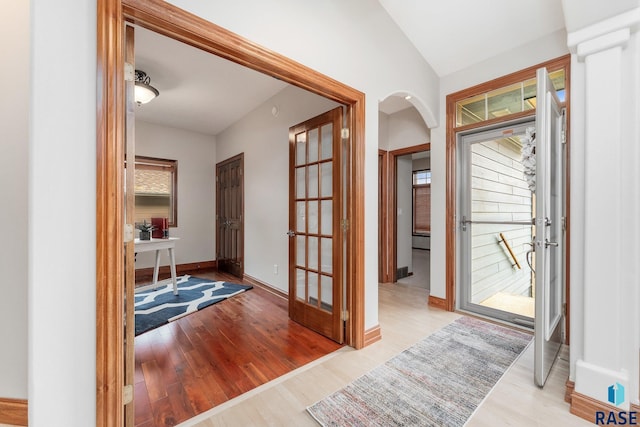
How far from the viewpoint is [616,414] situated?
1404mm

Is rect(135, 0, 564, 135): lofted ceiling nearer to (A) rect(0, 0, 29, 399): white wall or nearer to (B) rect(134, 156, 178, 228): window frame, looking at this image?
(A) rect(0, 0, 29, 399): white wall

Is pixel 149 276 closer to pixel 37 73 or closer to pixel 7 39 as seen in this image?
pixel 7 39

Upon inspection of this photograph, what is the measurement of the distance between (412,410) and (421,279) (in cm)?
335

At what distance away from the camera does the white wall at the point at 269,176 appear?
340cm

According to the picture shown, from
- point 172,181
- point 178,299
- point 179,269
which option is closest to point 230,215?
point 172,181

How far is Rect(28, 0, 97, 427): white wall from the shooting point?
1015 mm

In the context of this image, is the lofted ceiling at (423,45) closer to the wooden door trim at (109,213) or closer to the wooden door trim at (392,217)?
the wooden door trim at (392,217)

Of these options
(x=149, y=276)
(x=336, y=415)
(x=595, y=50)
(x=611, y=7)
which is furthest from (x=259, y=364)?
(x=149, y=276)

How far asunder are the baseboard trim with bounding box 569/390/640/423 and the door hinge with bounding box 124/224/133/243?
99.6 inches

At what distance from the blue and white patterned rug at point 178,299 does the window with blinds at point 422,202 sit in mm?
5754

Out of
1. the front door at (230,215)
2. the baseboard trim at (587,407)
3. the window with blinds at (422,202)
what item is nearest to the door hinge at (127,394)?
the baseboard trim at (587,407)

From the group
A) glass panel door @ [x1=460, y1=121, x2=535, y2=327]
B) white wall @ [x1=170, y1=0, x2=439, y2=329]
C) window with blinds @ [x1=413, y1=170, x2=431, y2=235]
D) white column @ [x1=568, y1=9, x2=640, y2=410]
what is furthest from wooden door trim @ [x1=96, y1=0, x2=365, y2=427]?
window with blinds @ [x1=413, y1=170, x2=431, y2=235]

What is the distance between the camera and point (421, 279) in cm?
463

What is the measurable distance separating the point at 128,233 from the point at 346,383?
5.18 feet
